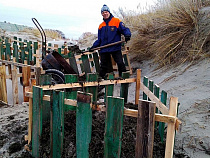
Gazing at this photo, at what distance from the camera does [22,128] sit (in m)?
3.01

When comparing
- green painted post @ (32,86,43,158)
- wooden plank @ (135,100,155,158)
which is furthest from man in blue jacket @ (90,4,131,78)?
wooden plank @ (135,100,155,158)

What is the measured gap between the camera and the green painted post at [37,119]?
87.4 inches

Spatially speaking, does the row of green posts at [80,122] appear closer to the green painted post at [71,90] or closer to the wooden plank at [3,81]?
the green painted post at [71,90]

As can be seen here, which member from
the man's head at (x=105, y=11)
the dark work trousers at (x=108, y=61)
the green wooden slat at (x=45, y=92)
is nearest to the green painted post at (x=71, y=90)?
the green wooden slat at (x=45, y=92)

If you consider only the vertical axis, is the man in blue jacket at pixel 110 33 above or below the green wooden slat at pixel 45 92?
above

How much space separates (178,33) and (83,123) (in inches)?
179

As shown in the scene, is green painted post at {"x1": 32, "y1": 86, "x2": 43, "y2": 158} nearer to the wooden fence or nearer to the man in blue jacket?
the wooden fence

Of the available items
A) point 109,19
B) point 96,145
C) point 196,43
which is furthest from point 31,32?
point 96,145

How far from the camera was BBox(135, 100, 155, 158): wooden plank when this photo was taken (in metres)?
1.66

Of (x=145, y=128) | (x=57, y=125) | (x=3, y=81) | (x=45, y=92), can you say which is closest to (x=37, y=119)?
(x=57, y=125)

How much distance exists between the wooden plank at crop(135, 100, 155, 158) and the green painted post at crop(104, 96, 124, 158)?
174 mm

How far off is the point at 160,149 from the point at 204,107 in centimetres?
95

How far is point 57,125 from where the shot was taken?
2.09 m

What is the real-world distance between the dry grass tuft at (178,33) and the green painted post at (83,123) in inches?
132
